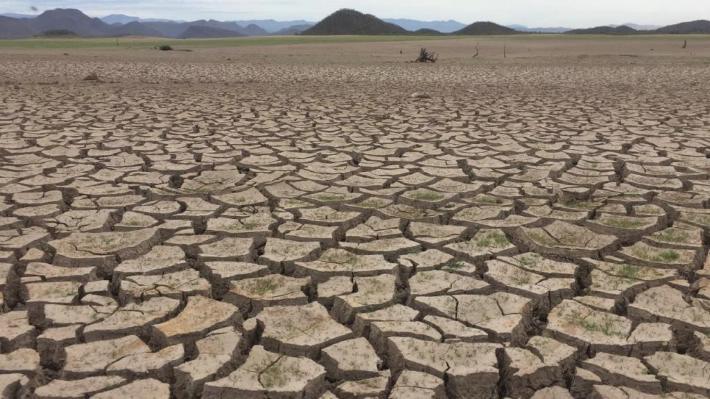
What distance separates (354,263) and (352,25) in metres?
107

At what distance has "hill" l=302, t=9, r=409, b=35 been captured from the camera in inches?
3984

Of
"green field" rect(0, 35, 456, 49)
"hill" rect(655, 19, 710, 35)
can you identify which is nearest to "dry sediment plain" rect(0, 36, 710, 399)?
"green field" rect(0, 35, 456, 49)

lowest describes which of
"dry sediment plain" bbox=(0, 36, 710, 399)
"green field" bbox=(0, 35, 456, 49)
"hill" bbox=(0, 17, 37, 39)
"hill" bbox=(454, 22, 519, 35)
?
"dry sediment plain" bbox=(0, 36, 710, 399)

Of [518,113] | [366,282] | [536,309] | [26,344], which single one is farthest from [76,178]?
[518,113]

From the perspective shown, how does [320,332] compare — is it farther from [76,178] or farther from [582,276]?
[76,178]

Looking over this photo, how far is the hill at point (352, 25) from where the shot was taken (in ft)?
332

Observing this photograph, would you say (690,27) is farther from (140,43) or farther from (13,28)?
(13,28)

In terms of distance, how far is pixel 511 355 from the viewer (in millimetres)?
1733

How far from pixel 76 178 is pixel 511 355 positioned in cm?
300

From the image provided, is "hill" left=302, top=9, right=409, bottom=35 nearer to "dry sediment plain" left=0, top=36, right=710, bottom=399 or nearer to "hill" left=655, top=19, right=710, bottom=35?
"hill" left=655, top=19, right=710, bottom=35

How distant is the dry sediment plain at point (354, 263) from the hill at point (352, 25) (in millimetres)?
98958

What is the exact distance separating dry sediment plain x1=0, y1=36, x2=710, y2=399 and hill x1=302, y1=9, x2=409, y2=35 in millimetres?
98958

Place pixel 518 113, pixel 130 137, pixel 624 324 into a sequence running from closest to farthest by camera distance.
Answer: pixel 624 324 → pixel 130 137 → pixel 518 113

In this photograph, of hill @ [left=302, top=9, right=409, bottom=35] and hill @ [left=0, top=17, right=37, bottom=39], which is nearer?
hill @ [left=302, top=9, right=409, bottom=35]
